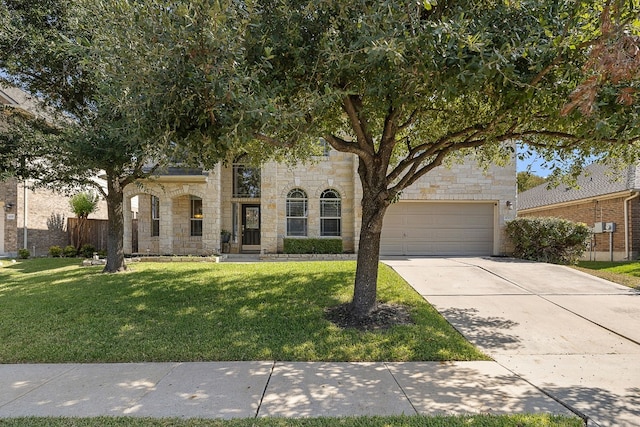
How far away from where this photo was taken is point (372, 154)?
21.5 ft

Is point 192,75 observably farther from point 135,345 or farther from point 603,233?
point 603,233

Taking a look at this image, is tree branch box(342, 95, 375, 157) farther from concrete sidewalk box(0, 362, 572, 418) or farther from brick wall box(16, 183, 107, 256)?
brick wall box(16, 183, 107, 256)

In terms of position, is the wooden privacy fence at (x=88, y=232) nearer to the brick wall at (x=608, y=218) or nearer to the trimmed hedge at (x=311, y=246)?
the trimmed hedge at (x=311, y=246)

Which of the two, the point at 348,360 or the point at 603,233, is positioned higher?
the point at 603,233

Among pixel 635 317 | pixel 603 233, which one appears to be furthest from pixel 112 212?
pixel 603 233

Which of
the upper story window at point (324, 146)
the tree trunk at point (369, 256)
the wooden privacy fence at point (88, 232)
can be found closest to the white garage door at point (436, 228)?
the upper story window at point (324, 146)

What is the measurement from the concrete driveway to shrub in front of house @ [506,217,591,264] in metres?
2.09

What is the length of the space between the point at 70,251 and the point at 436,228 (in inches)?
601

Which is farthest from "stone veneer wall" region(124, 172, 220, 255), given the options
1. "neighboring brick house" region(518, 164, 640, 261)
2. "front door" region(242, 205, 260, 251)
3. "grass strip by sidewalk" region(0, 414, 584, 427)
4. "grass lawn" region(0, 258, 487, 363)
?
"neighboring brick house" region(518, 164, 640, 261)

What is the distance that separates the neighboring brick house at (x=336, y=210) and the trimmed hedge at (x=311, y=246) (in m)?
0.49

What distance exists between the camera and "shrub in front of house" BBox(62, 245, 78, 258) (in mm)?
14941

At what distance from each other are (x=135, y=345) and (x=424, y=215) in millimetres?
12155

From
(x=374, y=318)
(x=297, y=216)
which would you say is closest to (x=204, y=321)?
(x=374, y=318)

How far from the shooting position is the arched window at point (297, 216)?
49.1ft
